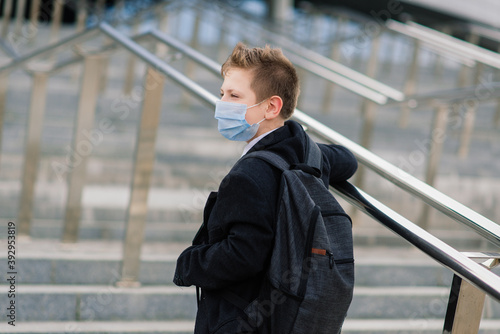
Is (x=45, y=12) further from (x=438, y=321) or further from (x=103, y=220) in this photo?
(x=438, y=321)

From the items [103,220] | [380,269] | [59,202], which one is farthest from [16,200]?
[380,269]

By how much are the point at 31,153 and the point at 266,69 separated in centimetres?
244

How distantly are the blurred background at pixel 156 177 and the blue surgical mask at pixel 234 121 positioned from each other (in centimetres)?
47

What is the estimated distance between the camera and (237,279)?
4.23 ft

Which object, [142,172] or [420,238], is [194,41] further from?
[420,238]

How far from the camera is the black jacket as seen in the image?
4.12ft

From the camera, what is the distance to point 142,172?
2812mm

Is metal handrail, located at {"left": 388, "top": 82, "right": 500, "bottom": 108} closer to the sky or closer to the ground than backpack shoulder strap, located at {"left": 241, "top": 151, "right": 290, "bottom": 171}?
closer to the ground

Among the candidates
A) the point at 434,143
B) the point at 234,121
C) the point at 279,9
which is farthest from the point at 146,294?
the point at 279,9

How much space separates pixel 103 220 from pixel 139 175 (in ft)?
2.88

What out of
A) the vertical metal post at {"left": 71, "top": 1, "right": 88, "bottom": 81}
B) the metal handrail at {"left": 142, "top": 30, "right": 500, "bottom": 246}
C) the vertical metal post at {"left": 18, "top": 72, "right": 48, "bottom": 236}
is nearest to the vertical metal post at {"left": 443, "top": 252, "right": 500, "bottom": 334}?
the metal handrail at {"left": 142, "top": 30, "right": 500, "bottom": 246}

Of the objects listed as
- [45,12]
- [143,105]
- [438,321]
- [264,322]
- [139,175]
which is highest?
[264,322]

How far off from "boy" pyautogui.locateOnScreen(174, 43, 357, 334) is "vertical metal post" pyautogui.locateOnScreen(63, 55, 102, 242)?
6.32ft

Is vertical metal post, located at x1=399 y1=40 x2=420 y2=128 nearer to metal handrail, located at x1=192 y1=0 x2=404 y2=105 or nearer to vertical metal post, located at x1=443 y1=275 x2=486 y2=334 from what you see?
metal handrail, located at x1=192 y1=0 x2=404 y2=105
